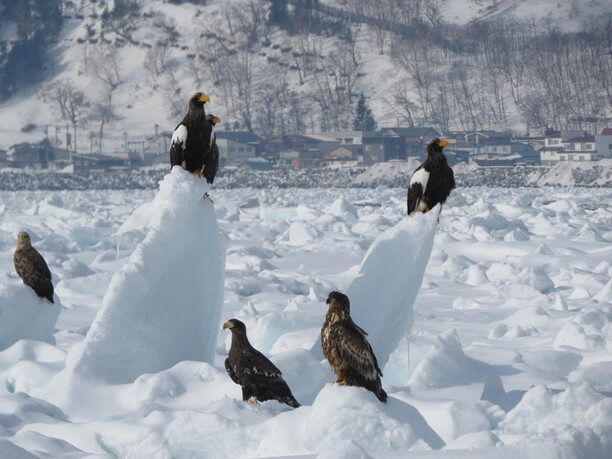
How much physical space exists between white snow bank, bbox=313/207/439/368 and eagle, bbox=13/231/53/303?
94.4 inches

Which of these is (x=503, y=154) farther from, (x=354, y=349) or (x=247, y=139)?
(x=354, y=349)

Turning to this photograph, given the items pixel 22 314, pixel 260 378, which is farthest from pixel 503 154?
pixel 260 378

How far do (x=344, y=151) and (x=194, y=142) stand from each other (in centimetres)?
6433

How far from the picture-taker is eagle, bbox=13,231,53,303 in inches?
275

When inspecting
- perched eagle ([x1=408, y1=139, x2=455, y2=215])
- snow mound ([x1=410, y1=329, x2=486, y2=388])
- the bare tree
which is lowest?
snow mound ([x1=410, y1=329, x2=486, y2=388])

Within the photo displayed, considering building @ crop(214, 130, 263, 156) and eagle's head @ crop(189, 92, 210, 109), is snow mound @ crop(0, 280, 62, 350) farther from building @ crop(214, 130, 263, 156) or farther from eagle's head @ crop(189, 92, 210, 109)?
building @ crop(214, 130, 263, 156)

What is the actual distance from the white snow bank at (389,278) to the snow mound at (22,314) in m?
2.56

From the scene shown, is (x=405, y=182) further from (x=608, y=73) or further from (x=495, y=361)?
(x=495, y=361)

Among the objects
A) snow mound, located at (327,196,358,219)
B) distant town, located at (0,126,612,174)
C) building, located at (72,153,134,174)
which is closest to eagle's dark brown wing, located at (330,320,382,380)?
snow mound, located at (327,196,358,219)

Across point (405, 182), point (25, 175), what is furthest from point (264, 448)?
point (25, 175)

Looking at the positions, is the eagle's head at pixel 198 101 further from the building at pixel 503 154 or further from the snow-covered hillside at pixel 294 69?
the snow-covered hillside at pixel 294 69

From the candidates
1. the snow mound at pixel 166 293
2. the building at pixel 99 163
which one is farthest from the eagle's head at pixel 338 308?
the building at pixel 99 163

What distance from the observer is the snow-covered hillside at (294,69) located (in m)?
87.6

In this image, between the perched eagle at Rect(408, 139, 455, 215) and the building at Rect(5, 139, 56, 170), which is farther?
the building at Rect(5, 139, 56, 170)
